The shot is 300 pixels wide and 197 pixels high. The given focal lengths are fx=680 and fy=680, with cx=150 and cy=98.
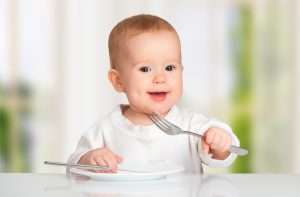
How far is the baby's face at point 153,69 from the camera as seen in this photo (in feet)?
4.61

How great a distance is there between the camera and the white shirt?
1486mm

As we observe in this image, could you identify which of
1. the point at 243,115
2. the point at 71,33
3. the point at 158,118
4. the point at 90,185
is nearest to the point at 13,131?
the point at 71,33

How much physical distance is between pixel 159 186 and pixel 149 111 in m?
0.33

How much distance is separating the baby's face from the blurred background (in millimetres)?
1707

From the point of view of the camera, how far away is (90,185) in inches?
45.3

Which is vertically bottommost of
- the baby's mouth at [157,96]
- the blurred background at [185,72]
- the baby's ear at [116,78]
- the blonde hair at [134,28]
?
the blurred background at [185,72]

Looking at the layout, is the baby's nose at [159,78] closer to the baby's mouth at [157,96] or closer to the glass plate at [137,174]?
the baby's mouth at [157,96]

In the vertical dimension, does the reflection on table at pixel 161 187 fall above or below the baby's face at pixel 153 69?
below

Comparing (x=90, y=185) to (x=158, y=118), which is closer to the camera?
(x=90, y=185)

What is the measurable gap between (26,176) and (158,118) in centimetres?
29

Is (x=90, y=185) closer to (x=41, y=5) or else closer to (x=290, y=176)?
(x=290, y=176)

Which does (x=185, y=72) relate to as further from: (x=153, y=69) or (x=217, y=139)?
(x=217, y=139)

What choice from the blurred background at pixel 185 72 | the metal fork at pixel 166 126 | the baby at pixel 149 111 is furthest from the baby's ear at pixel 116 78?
the blurred background at pixel 185 72

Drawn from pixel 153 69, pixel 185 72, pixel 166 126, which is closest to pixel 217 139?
pixel 166 126
